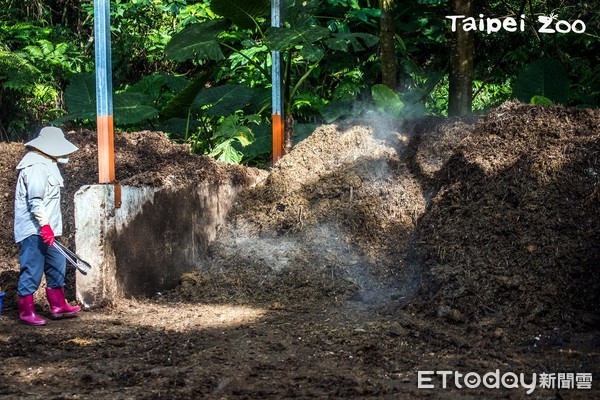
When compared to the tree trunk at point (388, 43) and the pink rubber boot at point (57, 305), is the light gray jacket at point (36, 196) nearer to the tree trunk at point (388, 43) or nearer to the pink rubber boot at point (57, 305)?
the pink rubber boot at point (57, 305)

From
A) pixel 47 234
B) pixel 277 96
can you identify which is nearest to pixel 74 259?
pixel 47 234

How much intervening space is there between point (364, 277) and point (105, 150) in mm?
2773

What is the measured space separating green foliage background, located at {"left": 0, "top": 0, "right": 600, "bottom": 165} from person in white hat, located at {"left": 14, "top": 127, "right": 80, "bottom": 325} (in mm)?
3247

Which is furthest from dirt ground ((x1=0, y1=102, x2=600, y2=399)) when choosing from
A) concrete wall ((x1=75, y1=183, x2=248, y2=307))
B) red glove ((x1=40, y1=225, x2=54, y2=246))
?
red glove ((x1=40, y1=225, x2=54, y2=246))

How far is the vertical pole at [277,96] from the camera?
965 centimetres

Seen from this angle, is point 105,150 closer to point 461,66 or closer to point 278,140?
point 278,140

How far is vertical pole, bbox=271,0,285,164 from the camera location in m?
9.65

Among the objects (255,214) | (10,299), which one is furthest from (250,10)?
(10,299)

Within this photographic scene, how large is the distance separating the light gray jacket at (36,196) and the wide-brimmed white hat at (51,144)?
0.07m

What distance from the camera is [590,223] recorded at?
679 centimetres

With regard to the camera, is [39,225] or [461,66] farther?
[461,66]

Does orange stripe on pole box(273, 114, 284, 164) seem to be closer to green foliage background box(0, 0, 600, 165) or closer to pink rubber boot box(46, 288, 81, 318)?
green foliage background box(0, 0, 600, 165)

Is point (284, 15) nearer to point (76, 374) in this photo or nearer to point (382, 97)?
point (382, 97)

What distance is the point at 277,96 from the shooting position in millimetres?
9711
